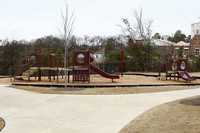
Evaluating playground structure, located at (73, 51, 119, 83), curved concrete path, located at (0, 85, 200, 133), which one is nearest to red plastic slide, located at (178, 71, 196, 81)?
playground structure, located at (73, 51, 119, 83)

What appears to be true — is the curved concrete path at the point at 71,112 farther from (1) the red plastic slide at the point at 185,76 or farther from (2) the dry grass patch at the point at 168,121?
(1) the red plastic slide at the point at 185,76

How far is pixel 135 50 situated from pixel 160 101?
20.3 m

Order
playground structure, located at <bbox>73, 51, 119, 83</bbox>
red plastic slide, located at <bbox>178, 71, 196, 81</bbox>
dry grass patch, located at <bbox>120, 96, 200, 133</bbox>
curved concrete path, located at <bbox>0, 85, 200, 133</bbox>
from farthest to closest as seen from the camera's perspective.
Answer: red plastic slide, located at <bbox>178, 71, 196, 81</bbox> < playground structure, located at <bbox>73, 51, 119, 83</bbox> < curved concrete path, located at <bbox>0, 85, 200, 133</bbox> < dry grass patch, located at <bbox>120, 96, 200, 133</bbox>

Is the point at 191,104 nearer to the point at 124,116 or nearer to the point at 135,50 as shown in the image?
the point at 124,116

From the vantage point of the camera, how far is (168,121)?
6207 mm

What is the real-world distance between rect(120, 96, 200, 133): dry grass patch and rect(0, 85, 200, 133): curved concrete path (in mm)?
312

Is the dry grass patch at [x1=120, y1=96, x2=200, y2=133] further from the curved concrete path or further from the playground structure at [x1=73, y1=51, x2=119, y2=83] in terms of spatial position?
the playground structure at [x1=73, y1=51, x2=119, y2=83]

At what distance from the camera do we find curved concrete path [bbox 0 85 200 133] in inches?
231

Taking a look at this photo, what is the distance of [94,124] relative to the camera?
20.1ft

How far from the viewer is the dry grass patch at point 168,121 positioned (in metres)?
5.51

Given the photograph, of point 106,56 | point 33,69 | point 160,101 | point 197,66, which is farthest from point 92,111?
point 197,66

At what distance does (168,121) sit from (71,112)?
280 cm

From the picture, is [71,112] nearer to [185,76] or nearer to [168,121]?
[168,121]

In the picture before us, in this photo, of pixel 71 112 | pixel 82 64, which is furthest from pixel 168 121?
pixel 82 64
